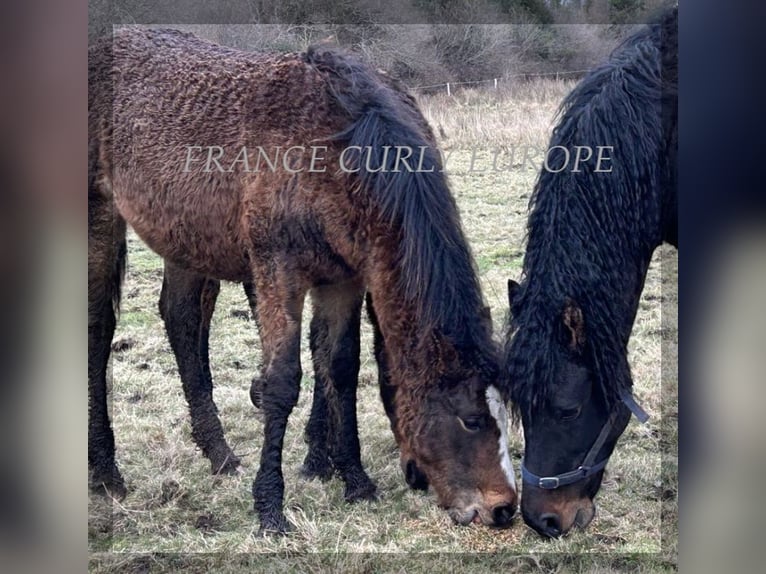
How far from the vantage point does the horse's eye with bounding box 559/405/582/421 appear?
477 cm

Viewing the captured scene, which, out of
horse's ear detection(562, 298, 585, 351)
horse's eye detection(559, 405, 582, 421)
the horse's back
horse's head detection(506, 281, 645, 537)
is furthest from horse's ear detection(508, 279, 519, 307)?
the horse's back

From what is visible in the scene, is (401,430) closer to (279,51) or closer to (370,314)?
(370,314)

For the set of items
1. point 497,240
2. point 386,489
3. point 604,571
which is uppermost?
point 497,240

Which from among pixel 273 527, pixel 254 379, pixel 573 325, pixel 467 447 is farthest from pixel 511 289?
pixel 273 527

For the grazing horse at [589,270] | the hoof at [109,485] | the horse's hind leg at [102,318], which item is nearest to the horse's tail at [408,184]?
the grazing horse at [589,270]

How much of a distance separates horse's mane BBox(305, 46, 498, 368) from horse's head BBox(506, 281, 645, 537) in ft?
0.92

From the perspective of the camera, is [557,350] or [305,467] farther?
[305,467]

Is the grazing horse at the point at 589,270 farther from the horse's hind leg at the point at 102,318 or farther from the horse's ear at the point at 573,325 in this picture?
the horse's hind leg at the point at 102,318

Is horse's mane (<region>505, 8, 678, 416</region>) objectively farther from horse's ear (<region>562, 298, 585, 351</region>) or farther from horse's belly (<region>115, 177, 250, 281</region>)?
horse's belly (<region>115, 177, 250, 281</region>)

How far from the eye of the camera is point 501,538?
16.0 ft

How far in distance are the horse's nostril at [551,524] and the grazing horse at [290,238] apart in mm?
223
